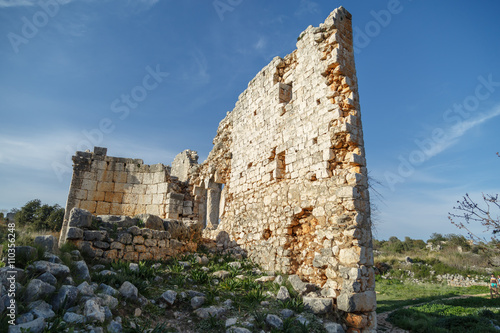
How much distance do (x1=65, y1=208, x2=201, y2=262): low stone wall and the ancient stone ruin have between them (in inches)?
10.1

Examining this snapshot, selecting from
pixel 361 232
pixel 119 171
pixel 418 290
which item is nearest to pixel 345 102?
pixel 361 232

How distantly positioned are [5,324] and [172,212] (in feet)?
26.2

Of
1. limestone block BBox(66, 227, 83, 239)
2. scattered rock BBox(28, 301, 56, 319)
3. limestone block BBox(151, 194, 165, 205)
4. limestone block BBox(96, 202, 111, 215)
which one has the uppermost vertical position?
limestone block BBox(151, 194, 165, 205)

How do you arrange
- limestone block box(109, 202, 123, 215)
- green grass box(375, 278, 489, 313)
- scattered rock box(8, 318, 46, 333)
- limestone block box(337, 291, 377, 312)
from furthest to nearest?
green grass box(375, 278, 489, 313), limestone block box(109, 202, 123, 215), limestone block box(337, 291, 377, 312), scattered rock box(8, 318, 46, 333)

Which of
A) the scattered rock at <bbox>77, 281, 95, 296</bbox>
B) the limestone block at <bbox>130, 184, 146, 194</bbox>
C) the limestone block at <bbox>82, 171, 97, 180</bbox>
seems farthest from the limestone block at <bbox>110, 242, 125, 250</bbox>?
the limestone block at <bbox>82, 171, 97, 180</bbox>

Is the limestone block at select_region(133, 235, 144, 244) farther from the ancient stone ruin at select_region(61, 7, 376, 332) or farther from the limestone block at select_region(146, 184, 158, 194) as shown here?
the limestone block at select_region(146, 184, 158, 194)

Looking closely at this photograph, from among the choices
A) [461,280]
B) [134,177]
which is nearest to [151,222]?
[134,177]

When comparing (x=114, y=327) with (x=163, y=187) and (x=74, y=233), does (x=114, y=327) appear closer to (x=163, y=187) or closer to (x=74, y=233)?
(x=74, y=233)

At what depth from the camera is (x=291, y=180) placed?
7.18 metres

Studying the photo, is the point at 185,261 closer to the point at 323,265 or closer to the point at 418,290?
the point at 323,265

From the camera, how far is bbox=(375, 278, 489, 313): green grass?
12789mm

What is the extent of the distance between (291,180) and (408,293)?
13053mm

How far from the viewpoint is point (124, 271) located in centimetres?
529

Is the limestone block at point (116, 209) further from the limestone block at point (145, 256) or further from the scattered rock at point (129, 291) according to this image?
the scattered rock at point (129, 291)
